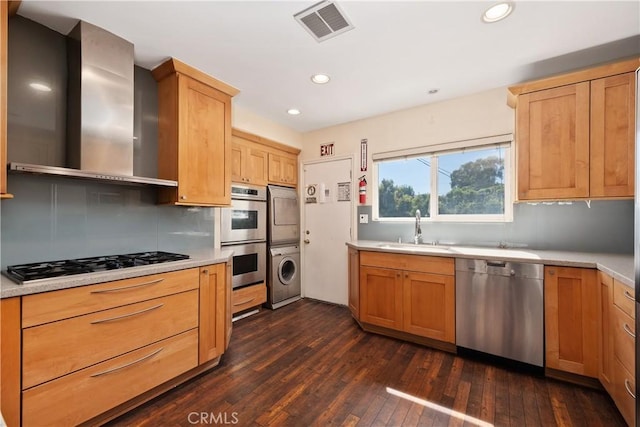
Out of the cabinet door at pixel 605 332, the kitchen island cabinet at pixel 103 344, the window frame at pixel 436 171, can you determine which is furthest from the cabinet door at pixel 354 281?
the cabinet door at pixel 605 332

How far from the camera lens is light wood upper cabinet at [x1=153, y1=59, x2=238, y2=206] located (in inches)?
88.5

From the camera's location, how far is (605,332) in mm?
1763

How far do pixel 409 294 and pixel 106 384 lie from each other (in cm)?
232

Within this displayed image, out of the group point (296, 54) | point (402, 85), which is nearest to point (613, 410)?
point (402, 85)

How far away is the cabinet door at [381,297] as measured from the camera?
263 cm

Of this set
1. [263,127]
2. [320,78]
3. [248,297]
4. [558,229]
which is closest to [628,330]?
[558,229]

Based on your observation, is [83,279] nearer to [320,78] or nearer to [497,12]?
[320,78]

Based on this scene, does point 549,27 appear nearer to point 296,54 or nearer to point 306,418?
point 296,54

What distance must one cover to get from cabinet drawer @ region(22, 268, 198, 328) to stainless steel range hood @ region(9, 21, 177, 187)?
2.33 feet

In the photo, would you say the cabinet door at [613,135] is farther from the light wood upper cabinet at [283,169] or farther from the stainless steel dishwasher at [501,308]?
the light wood upper cabinet at [283,169]

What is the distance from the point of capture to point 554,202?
2.40 metres

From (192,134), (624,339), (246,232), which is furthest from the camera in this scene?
(246,232)

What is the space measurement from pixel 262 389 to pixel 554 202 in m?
2.88

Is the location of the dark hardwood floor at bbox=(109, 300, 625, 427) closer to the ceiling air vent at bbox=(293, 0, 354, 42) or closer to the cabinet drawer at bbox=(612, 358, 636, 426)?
the cabinet drawer at bbox=(612, 358, 636, 426)
